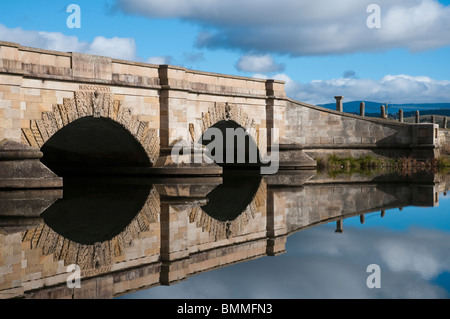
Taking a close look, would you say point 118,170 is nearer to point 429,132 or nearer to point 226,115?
point 226,115

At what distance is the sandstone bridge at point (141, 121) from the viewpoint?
14.8m

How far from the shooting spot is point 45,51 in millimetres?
15812

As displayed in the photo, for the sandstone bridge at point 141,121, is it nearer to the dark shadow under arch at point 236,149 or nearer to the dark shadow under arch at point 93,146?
the dark shadow under arch at point 93,146

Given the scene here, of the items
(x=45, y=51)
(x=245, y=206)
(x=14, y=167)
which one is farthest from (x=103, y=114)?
(x=245, y=206)

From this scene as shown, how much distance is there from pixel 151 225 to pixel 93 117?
8.20 metres

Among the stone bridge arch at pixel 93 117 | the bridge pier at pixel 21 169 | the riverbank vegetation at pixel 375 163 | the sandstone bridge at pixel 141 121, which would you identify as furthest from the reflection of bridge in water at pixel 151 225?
the riverbank vegetation at pixel 375 163

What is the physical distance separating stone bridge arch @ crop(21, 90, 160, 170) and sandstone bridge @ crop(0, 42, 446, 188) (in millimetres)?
26

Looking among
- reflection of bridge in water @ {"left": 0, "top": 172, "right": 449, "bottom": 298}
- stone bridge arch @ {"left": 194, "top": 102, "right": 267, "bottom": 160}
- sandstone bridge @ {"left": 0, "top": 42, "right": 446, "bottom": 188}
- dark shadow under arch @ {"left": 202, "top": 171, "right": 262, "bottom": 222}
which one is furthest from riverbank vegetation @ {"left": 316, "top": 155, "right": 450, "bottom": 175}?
reflection of bridge in water @ {"left": 0, "top": 172, "right": 449, "bottom": 298}

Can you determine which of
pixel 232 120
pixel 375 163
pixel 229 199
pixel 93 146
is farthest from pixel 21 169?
pixel 375 163

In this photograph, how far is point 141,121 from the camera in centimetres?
1900

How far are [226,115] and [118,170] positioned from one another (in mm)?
4511

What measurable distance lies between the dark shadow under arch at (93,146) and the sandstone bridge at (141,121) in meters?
0.04

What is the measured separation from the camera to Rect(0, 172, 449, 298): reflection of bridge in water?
6727 mm

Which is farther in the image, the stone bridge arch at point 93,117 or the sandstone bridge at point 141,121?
the stone bridge arch at point 93,117
